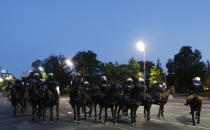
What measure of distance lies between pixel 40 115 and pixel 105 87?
18.1 feet

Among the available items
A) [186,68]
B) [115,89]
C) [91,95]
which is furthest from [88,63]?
[115,89]

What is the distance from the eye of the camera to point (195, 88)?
16.4 metres

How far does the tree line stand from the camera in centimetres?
8062

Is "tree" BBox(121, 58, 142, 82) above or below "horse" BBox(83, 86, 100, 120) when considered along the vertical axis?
above

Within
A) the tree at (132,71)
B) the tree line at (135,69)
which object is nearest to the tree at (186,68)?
the tree line at (135,69)

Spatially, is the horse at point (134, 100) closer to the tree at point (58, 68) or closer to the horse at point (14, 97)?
the horse at point (14, 97)

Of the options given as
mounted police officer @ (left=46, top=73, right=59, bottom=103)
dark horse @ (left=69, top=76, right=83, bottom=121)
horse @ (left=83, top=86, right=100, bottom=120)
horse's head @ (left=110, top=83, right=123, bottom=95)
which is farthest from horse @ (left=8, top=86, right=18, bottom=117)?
horse's head @ (left=110, top=83, right=123, bottom=95)

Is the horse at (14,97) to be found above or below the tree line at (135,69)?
below

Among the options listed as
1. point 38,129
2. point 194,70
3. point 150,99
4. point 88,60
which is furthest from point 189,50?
point 38,129

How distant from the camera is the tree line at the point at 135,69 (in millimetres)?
80625

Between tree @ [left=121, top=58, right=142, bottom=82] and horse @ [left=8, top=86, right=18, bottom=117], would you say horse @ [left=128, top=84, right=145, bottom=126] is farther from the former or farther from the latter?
tree @ [left=121, top=58, right=142, bottom=82]

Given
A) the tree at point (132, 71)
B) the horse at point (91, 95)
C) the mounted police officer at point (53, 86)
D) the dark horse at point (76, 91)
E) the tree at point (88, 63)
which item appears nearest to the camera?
the dark horse at point (76, 91)

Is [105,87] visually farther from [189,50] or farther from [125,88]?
[189,50]

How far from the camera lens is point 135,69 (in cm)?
8031
